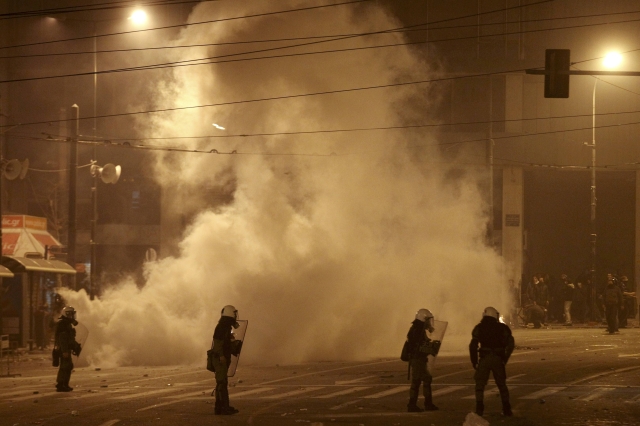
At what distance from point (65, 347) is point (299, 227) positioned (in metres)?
7.73

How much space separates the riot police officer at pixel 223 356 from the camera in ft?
45.2

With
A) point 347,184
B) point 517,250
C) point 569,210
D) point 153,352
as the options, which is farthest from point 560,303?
point 153,352

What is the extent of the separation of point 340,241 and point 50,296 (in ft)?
56.9

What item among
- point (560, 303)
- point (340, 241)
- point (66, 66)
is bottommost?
point (560, 303)

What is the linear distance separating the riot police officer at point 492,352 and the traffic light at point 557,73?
17.9 feet

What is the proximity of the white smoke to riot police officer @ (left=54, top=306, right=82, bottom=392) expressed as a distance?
4.90 metres

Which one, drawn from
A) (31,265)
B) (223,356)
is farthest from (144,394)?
(31,265)

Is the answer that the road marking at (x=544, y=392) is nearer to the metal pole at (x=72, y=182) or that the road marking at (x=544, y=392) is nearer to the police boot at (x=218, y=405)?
the police boot at (x=218, y=405)

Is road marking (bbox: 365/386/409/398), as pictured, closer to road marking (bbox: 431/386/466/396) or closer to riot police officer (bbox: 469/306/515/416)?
road marking (bbox: 431/386/466/396)

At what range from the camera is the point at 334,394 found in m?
15.9

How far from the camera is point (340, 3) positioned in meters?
25.8

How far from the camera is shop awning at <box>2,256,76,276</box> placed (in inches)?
1086

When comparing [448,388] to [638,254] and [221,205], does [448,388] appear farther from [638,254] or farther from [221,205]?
[638,254]

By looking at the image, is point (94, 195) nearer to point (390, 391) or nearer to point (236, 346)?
point (390, 391)
